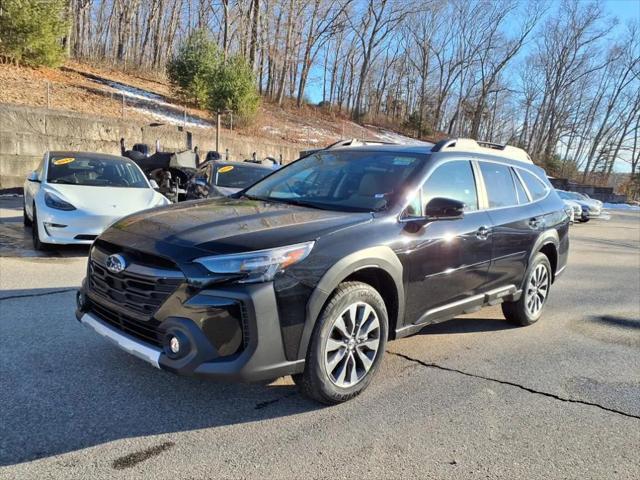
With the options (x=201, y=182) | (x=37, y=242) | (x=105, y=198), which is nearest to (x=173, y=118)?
(x=201, y=182)

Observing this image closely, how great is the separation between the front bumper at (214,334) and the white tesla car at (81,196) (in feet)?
14.1

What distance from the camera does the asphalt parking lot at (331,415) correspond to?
2.60 metres

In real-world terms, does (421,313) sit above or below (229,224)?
below

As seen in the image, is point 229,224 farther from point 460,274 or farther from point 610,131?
point 610,131

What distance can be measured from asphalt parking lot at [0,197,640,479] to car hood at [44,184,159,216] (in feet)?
7.89

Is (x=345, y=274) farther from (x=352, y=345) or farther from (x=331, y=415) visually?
(x=331, y=415)

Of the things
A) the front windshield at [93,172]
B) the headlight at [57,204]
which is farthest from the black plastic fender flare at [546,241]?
A: the front windshield at [93,172]

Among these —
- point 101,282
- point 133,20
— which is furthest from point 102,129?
point 133,20

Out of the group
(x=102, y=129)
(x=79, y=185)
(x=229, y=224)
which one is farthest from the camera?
(x=102, y=129)

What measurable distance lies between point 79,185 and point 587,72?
59.3 meters

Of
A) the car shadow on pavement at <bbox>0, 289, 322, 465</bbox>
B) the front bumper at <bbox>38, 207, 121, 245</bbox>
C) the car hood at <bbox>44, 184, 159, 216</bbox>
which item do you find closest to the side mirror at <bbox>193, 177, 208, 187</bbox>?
the car hood at <bbox>44, 184, 159, 216</bbox>

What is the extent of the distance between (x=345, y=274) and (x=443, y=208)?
40.5 inches

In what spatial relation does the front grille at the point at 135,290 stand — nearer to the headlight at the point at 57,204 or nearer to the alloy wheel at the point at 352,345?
the alloy wheel at the point at 352,345

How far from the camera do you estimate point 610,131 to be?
60656mm
